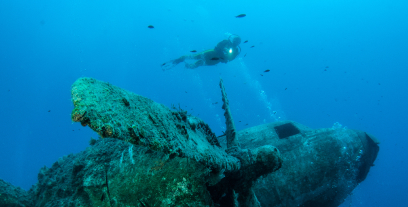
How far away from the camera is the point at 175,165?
7.16 ft

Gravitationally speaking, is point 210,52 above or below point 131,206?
above

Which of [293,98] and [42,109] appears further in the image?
[42,109]

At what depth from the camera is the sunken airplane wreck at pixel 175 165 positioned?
1171mm

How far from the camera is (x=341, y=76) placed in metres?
108

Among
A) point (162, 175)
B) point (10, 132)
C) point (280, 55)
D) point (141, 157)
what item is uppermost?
point (10, 132)

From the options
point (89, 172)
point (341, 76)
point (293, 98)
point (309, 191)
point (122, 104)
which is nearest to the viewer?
point (122, 104)

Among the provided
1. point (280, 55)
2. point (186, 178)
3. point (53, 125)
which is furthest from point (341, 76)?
point (53, 125)

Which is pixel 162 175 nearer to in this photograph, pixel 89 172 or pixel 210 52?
pixel 89 172

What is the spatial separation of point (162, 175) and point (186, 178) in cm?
27

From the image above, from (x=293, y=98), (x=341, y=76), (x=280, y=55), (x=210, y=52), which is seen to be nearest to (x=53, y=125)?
(x=210, y=52)

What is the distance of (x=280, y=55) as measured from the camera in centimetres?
12200

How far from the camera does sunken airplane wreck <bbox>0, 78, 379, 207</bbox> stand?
117 cm

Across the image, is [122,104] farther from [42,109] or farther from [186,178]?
[42,109]

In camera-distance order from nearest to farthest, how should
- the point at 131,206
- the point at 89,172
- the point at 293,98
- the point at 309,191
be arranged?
the point at 131,206
the point at 89,172
the point at 309,191
the point at 293,98
